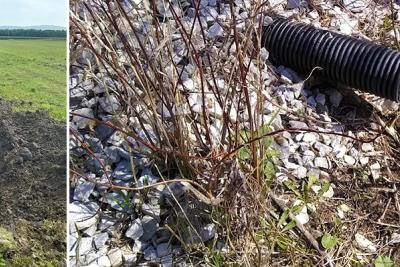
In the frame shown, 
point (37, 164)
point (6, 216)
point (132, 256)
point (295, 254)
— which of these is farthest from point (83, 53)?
point (295, 254)

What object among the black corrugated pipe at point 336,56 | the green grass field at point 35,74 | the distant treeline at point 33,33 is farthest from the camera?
the black corrugated pipe at point 336,56

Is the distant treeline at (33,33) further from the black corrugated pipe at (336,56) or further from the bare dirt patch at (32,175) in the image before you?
the black corrugated pipe at (336,56)

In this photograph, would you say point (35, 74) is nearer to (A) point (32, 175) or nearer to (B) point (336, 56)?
(A) point (32, 175)

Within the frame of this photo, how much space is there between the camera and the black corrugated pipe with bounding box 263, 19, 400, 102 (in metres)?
2.65

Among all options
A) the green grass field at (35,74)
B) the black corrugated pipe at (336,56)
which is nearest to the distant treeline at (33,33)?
the green grass field at (35,74)

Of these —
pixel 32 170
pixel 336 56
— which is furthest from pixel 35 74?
pixel 336 56

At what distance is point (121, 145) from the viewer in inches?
89.4

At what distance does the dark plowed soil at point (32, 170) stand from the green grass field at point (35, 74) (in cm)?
8

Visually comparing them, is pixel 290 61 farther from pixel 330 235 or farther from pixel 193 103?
pixel 330 235

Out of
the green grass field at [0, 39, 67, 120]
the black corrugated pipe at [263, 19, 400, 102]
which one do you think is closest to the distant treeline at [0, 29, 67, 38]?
the green grass field at [0, 39, 67, 120]

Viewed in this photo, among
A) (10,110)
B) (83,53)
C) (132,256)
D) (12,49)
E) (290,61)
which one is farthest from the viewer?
(290,61)

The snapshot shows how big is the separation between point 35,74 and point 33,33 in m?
0.39

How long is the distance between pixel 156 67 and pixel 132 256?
0.68 metres

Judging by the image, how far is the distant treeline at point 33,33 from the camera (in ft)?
5.27
